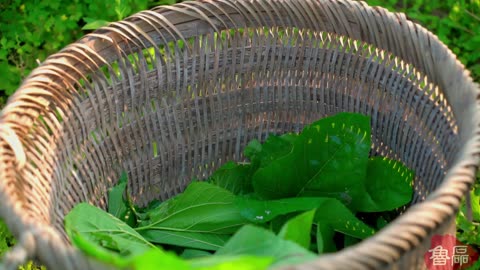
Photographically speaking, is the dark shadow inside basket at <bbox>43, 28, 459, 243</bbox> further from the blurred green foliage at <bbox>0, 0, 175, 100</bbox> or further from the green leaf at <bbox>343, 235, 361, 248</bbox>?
the blurred green foliage at <bbox>0, 0, 175, 100</bbox>

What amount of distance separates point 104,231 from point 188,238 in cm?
15

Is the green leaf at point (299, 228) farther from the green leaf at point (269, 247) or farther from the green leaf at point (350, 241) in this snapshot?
the green leaf at point (350, 241)

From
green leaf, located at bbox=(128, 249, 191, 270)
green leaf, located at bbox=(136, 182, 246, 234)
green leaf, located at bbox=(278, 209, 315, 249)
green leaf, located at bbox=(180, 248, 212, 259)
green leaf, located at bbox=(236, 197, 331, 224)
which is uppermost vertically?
green leaf, located at bbox=(128, 249, 191, 270)

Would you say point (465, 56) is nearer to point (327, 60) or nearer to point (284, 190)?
point (327, 60)

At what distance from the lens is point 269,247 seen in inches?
30.6

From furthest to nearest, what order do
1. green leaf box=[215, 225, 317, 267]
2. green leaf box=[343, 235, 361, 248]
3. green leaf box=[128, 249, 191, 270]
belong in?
green leaf box=[343, 235, 361, 248] → green leaf box=[215, 225, 317, 267] → green leaf box=[128, 249, 191, 270]

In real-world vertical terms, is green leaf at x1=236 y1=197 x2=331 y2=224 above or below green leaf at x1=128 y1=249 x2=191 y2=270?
below

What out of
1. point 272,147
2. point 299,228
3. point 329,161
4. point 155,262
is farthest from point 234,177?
point 155,262

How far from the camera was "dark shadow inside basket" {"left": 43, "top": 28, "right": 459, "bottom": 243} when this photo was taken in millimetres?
1129

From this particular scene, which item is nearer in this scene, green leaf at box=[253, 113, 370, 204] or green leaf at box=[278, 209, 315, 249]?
green leaf at box=[278, 209, 315, 249]

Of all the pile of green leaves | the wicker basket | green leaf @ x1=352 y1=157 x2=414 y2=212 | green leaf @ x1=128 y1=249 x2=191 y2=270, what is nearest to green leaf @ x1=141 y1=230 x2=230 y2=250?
the pile of green leaves

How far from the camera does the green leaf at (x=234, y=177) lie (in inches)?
49.2

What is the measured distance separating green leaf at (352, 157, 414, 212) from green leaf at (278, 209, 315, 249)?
32cm

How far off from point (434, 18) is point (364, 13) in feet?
2.54
